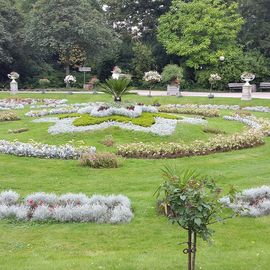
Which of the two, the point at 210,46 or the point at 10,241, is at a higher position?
the point at 210,46

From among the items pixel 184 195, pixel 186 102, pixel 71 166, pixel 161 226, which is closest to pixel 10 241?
pixel 161 226

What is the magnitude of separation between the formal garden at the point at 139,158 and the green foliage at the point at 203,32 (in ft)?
0.37

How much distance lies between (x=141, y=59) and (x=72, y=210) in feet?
111

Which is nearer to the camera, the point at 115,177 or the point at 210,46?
the point at 115,177

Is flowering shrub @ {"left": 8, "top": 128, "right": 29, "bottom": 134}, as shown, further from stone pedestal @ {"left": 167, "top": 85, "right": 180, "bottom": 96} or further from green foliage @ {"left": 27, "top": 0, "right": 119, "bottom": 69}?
green foliage @ {"left": 27, "top": 0, "right": 119, "bottom": 69}

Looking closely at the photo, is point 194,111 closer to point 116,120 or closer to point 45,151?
point 116,120

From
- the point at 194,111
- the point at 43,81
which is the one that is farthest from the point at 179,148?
the point at 43,81

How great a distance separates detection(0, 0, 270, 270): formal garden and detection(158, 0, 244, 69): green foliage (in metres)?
0.11

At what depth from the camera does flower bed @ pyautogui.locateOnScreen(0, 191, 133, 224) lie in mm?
7805

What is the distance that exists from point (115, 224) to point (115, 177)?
10.8 ft

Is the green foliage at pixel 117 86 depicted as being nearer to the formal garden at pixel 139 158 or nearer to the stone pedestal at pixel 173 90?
the formal garden at pixel 139 158

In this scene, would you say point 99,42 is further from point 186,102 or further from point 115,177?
point 115,177

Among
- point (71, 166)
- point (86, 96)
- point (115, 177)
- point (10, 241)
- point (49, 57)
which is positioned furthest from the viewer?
point (49, 57)

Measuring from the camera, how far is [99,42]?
1561 inches
